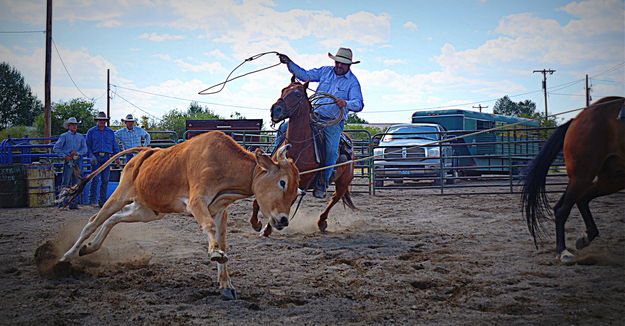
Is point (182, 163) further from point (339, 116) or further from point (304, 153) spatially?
point (339, 116)

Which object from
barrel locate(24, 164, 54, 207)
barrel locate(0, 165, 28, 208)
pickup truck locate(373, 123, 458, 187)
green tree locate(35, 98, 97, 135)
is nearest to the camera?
barrel locate(0, 165, 28, 208)

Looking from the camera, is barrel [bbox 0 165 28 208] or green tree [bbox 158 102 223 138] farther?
green tree [bbox 158 102 223 138]

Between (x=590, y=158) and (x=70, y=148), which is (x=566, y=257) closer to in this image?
(x=590, y=158)

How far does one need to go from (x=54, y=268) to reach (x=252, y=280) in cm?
179

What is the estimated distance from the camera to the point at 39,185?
38.9 feet

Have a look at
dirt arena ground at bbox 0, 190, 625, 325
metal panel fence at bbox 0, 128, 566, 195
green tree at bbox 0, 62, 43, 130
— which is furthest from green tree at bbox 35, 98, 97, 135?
dirt arena ground at bbox 0, 190, 625, 325

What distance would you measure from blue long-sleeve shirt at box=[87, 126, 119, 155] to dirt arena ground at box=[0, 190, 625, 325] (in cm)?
293

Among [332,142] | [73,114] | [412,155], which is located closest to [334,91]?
[332,142]

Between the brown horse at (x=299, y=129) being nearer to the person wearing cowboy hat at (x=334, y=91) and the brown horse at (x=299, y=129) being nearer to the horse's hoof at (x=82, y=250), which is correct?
the person wearing cowboy hat at (x=334, y=91)

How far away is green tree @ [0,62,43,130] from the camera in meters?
34.7

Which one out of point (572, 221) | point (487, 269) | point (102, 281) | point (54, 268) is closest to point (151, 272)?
point (102, 281)

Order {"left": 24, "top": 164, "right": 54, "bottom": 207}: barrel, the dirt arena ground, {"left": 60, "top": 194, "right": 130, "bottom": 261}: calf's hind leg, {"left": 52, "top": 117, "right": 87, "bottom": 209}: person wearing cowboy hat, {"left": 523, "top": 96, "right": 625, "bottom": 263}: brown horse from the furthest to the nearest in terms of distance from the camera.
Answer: {"left": 24, "top": 164, "right": 54, "bottom": 207}: barrel → {"left": 52, "top": 117, "right": 87, "bottom": 209}: person wearing cowboy hat → {"left": 523, "top": 96, "right": 625, "bottom": 263}: brown horse → {"left": 60, "top": 194, "right": 130, "bottom": 261}: calf's hind leg → the dirt arena ground

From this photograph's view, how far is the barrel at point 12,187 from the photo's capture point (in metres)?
11.6

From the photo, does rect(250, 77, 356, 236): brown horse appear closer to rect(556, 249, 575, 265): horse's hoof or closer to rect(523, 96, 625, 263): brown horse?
rect(523, 96, 625, 263): brown horse
